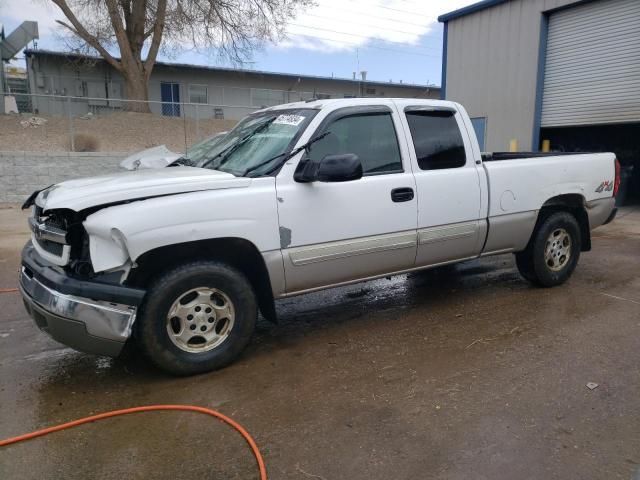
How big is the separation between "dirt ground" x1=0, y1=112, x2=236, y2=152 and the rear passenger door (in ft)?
43.4

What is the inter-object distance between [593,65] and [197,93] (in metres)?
21.9

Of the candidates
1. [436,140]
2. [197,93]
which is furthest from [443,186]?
[197,93]

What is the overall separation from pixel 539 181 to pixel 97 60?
84.8ft

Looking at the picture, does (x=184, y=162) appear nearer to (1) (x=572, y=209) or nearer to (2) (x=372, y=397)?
(2) (x=372, y=397)

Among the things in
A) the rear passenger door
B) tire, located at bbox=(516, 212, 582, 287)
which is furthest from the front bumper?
tire, located at bbox=(516, 212, 582, 287)

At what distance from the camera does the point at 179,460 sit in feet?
9.18

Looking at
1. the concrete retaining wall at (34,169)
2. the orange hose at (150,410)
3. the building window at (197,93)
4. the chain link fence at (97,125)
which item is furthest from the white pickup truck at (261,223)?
the building window at (197,93)

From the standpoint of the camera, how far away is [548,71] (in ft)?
46.0

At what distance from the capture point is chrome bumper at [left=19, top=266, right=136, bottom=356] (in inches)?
128

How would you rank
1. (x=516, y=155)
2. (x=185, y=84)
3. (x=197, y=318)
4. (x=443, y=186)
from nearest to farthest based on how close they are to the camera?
(x=197, y=318)
(x=443, y=186)
(x=516, y=155)
(x=185, y=84)

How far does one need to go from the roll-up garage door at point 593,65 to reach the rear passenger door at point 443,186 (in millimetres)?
9869

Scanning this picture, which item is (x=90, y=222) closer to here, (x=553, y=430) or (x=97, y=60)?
(x=553, y=430)

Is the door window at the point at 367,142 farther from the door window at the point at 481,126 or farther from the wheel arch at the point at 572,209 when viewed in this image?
the door window at the point at 481,126

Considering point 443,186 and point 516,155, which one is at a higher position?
point 516,155
